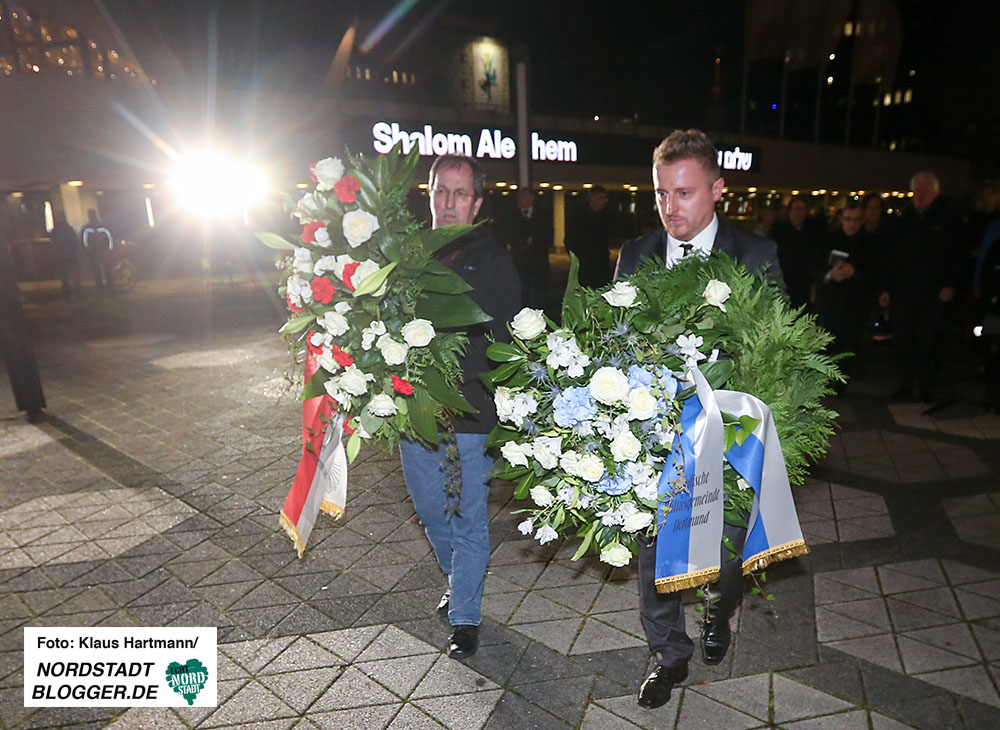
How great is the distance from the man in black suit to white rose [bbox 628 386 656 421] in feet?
2.86

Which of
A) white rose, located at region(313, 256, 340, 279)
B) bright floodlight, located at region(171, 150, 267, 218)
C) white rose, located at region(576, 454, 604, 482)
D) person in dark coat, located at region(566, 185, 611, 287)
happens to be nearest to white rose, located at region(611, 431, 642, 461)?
white rose, located at region(576, 454, 604, 482)

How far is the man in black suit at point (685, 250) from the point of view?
2643mm

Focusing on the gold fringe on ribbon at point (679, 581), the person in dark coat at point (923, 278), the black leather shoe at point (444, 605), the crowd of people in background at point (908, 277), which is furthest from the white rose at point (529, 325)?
the person in dark coat at point (923, 278)

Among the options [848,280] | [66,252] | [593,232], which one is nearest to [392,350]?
[848,280]

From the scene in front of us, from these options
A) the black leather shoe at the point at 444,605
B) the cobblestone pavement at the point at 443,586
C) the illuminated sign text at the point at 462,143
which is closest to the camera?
the cobblestone pavement at the point at 443,586

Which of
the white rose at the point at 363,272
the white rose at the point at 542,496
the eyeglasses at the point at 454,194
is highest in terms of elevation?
the eyeglasses at the point at 454,194

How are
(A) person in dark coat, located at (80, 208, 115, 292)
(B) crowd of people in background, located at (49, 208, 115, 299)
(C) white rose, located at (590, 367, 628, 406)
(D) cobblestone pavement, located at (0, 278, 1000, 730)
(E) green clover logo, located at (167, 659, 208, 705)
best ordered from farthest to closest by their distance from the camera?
(A) person in dark coat, located at (80, 208, 115, 292)
(B) crowd of people in background, located at (49, 208, 115, 299)
(E) green clover logo, located at (167, 659, 208, 705)
(D) cobblestone pavement, located at (0, 278, 1000, 730)
(C) white rose, located at (590, 367, 628, 406)

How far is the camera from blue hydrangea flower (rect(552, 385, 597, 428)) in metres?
2.00

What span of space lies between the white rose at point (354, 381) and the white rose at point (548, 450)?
726 mm

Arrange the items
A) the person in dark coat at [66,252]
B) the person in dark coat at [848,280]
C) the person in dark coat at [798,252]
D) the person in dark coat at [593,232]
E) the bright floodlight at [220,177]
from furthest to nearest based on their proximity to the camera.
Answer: the person in dark coat at [66,252] → the bright floodlight at [220,177] → the person in dark coat at [593,232] → the person in dark coat at [798,252] → the person in dark coat at [848,280]

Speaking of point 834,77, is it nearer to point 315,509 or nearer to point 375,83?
point 375,83

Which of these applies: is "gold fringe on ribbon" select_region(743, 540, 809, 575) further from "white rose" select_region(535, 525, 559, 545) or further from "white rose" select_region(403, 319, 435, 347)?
"white rose" select_region(403, 319, 435, 347)

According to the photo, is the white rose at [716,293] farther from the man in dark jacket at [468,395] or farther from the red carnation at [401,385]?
the red carnation at [401,385]

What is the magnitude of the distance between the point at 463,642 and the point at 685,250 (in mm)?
2087
